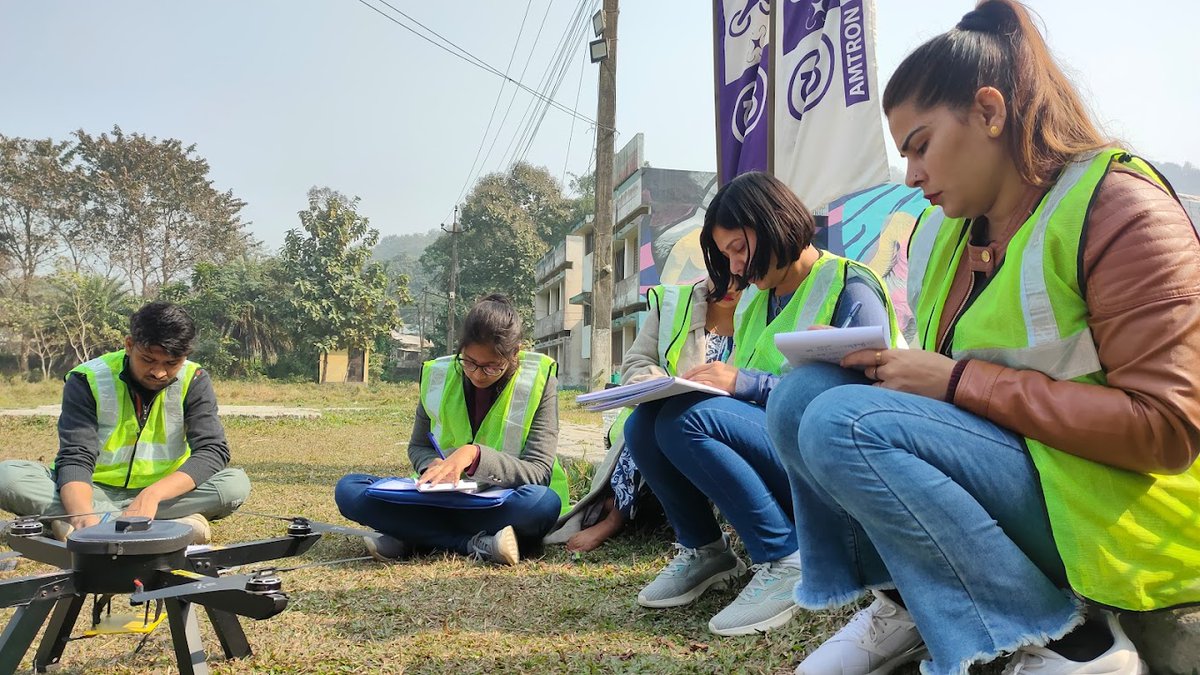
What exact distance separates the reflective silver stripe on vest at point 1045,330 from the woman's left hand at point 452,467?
6.16 feet

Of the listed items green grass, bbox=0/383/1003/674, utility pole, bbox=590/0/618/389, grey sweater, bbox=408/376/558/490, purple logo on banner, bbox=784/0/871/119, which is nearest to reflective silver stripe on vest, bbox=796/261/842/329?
green grass, bbox=0/383/1003/674

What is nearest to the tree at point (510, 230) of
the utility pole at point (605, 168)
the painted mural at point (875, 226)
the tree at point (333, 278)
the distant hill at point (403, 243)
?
the tree at point (333, 278)

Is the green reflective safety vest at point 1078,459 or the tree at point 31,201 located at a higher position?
the tree at point 31,201

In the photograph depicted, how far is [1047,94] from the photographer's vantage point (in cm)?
136

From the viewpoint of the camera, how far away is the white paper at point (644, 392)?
6.51 ft

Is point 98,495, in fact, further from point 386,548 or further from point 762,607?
point 762,607

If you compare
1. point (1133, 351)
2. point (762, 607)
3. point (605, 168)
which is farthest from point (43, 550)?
point (605, 168)

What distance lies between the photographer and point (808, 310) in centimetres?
222

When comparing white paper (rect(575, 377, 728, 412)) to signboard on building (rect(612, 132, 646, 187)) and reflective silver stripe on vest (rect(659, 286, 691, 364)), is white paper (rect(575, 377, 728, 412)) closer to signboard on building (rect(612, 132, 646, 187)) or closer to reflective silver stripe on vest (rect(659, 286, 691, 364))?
reflective silver stripe on vest (rect(659, 286, 691, 364))

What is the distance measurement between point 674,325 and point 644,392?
102cm

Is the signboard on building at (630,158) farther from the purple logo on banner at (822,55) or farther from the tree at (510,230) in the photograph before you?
the purple logo on banner at (822,55)

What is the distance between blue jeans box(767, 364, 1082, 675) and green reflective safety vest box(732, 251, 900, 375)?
81 cm

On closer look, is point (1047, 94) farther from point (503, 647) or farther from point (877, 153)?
point (877, 153)

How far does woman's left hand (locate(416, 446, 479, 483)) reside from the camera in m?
2.73
